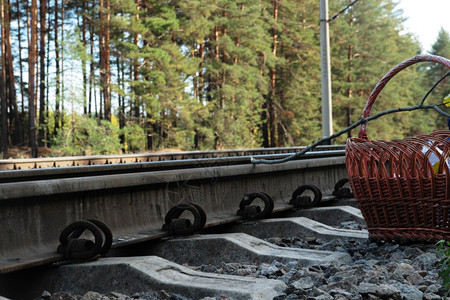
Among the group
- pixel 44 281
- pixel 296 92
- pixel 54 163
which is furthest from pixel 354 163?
pixel 296 92

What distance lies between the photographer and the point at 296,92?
50.9m

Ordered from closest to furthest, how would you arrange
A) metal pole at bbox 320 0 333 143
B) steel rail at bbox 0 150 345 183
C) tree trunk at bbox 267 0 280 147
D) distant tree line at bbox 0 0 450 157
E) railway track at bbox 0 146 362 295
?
railway track at bbox 0 146 362 295 → steel rail at bbox 0 150 345 183 → metal pole at bbox 320 0 333 143 → distant tree line at bbox 0 0 450 157 → tree trunk at bbox 267 0 280 147

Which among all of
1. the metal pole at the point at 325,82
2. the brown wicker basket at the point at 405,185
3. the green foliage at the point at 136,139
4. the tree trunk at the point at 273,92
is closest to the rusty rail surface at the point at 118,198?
the brown wicker basket at the point at 405,185

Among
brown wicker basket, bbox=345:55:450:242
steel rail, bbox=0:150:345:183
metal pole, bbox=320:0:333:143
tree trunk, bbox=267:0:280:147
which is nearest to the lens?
brown wicker basket, bbox=345:55:450:242

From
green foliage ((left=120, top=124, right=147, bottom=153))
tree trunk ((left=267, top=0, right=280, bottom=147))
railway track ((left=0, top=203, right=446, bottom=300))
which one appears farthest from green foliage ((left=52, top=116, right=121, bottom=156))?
railway track ((left=0, top=203, right=446, bottom=300))

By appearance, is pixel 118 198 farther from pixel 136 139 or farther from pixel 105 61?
pixel 105 61

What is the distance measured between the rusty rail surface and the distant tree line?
841 inches

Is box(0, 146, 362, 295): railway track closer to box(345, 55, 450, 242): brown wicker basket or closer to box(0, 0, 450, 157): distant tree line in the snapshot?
box(345, 55, 450, 242): brown wicker basket

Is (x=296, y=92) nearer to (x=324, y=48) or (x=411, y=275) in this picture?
(x=324, y=48)

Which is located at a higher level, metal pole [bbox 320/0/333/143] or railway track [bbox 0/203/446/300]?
metal pole [bbox 320/0/333/143]

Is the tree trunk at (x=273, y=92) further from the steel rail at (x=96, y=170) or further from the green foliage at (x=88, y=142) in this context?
the steel rail at (x=96, y=170)

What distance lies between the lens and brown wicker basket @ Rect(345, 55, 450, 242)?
140 inches

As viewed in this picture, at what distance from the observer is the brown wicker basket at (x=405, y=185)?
11.7 feet

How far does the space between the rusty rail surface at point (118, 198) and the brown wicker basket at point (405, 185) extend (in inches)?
48.9
